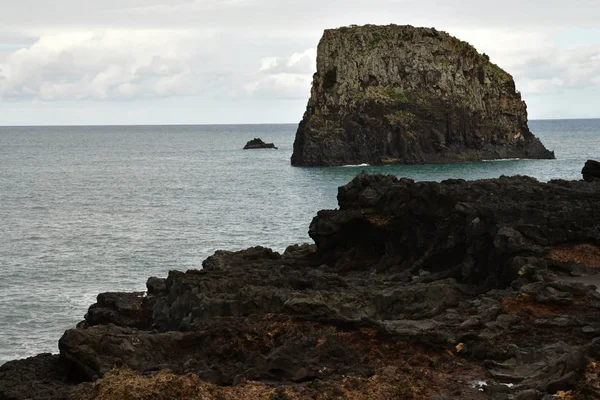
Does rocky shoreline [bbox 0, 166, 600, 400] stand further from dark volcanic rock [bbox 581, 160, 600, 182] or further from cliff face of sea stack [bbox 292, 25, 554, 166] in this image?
cliff face of sea stack [bbox 292, 25, 554, 166]

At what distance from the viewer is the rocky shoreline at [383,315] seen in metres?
18.0

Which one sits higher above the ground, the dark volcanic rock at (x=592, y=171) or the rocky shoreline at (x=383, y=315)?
the dark volcanic rock at (x=592, y=171)

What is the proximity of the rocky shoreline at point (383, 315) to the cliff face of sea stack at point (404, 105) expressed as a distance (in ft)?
307

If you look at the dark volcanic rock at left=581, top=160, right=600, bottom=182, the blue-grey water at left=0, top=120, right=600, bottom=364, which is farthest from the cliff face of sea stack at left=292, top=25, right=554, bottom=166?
the dark volcanic rock at left=581, top=160, right=600, bottom=182

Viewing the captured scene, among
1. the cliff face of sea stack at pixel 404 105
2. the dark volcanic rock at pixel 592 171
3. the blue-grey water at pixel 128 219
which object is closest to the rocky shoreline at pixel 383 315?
the dark volcanic rock at pixel 592 171

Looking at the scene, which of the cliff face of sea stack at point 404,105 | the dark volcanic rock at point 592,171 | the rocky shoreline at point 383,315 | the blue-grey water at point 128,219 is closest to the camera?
the rocky shoreline at point 383,315

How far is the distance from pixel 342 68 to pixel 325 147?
12.3 metres

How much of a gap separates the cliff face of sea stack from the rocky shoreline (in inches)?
3679

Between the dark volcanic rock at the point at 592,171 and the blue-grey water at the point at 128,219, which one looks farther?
the blue-grey water at the point at 128,219

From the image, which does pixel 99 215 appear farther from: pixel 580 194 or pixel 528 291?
pixel 528 291

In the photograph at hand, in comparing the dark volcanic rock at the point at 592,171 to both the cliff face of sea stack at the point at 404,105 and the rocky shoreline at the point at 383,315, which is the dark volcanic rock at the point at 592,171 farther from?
the cliff face of sea stack at the point at 404,105

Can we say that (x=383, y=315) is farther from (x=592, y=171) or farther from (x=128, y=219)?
(x=128, y=219)

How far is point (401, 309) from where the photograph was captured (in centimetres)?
2627

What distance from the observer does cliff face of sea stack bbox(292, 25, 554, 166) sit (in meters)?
131
